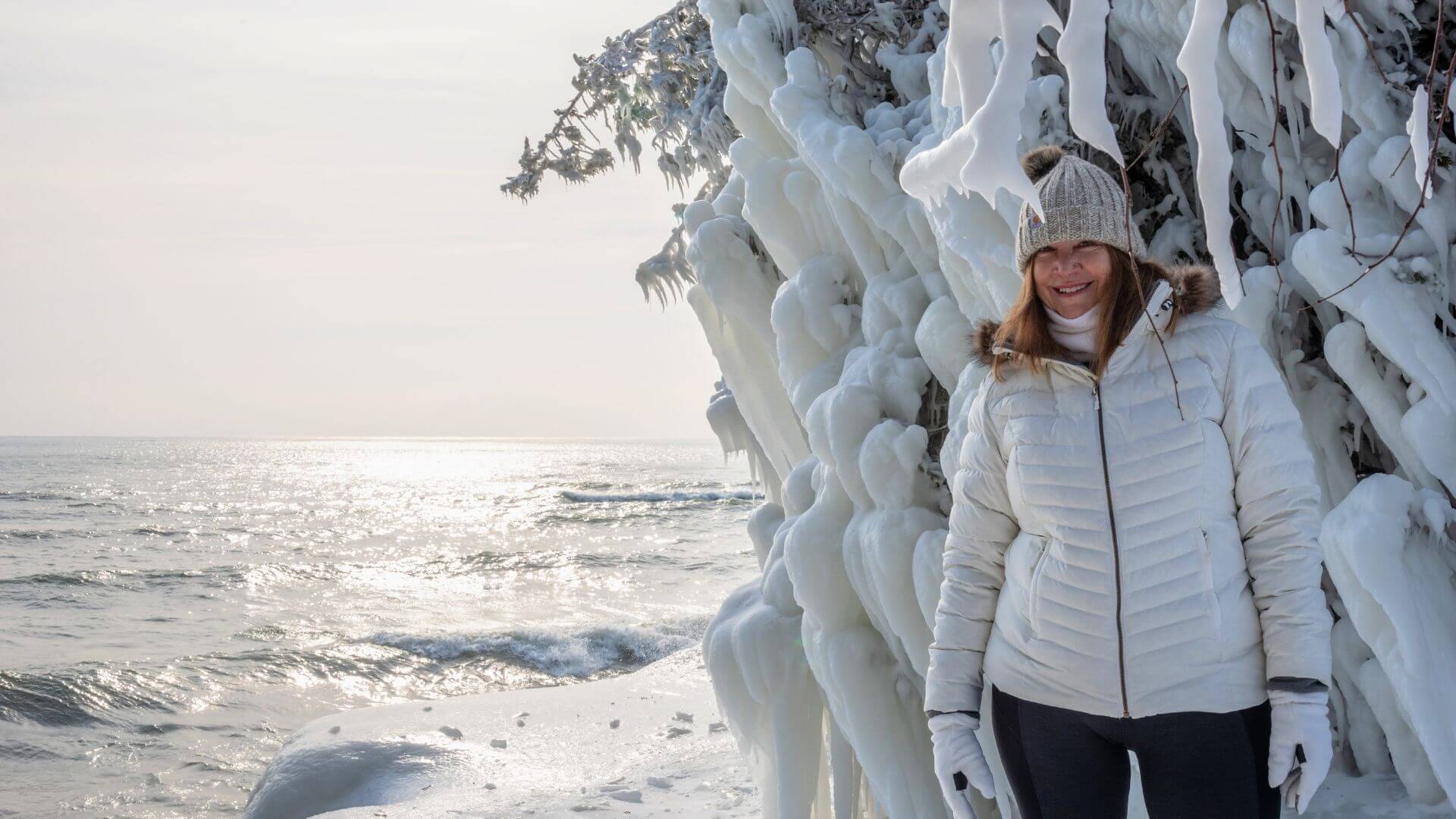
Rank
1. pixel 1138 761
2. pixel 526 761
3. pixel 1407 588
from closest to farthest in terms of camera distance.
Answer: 1. pixel 1138 761
2. pixel 1407 588
3. pixel 526 761

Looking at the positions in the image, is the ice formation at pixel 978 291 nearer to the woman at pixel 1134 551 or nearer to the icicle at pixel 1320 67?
the icicle at pixel 1320 67

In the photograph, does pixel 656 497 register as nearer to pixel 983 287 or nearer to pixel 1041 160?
pixel 983 287

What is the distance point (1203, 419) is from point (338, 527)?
31.5m

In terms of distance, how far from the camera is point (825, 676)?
11.6 feet

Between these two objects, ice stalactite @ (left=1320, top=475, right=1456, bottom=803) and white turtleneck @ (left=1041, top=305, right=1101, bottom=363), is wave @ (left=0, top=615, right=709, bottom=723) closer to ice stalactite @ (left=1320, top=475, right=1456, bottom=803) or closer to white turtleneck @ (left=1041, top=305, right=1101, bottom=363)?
ice stalactite @ (left=1320, top=475, right=1456, bottom=803)

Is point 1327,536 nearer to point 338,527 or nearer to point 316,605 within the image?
point 316,605

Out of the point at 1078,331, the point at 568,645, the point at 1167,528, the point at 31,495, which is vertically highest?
the point at 1078,331

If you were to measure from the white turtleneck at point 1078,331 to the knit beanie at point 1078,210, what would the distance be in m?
0.12

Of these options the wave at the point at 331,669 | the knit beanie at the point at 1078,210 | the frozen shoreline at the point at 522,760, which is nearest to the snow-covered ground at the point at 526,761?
the frozen shoreline at the point at 522,760

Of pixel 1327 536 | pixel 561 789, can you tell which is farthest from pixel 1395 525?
pixel 561 789

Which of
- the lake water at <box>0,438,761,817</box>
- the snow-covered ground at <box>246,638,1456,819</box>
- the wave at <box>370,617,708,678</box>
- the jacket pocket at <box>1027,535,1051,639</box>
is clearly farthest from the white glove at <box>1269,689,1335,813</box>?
the wave at <box>370,617,708,678</box>

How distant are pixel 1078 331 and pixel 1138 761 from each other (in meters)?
0.70

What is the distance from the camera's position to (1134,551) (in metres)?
1.65

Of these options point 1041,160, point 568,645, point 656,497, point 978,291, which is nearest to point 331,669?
point 568,645
